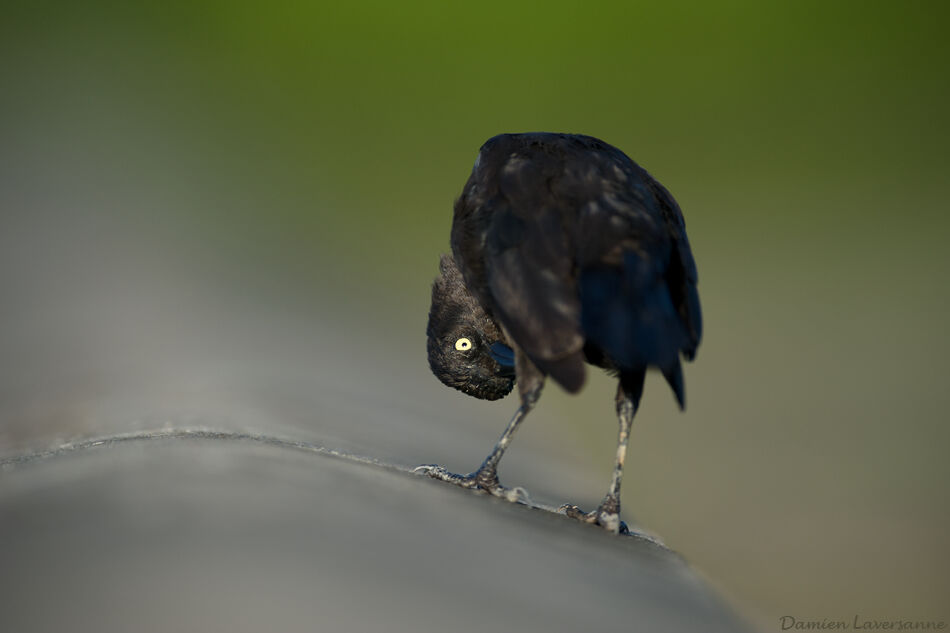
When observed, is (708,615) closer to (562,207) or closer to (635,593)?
(635,593)

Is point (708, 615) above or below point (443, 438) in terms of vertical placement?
below

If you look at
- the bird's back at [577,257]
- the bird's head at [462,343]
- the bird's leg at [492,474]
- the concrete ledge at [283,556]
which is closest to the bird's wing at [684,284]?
the bird's back at [577,257]

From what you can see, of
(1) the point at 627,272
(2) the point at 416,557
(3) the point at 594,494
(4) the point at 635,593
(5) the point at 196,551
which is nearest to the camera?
(5) the point at 196,551

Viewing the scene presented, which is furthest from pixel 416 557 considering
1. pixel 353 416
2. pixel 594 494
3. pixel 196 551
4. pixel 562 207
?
pixel 594 494

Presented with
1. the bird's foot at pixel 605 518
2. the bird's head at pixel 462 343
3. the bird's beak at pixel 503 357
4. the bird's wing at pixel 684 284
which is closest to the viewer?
the bird's wing at pixel 684 284

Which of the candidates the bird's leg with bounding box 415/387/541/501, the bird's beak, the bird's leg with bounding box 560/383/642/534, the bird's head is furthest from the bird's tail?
the bird's head

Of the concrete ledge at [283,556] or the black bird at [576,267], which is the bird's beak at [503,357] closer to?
the black bird at [576,267]

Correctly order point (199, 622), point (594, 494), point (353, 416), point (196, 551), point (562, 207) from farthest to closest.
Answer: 1. point (594, 494)
2. point (353, 416)
3. point (562, 207)
4. point (196, 551)
5. point (199, 622)

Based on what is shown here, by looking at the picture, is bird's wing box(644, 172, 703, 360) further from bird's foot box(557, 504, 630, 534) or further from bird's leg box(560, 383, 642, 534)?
bird's foot box(557, 504, 630, 534)
